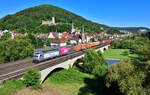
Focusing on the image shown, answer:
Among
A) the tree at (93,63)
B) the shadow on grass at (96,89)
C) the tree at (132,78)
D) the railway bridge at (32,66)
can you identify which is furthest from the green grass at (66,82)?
the tree at (132,78)

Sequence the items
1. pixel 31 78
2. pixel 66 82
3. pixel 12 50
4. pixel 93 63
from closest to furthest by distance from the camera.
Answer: pixel 31 78 → pixel 66 82 → pixel 12 50 → pixel 93 63

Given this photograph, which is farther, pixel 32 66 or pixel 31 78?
pixel 32 66

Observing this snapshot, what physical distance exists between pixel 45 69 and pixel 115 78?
49.9 ft

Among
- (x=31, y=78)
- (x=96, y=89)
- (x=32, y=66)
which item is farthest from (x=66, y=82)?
(x=31, y=78)

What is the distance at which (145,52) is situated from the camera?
18.9m

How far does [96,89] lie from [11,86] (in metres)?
18.6

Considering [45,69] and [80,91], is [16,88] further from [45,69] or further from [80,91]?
[80,91]

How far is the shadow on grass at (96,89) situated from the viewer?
25.5 metres

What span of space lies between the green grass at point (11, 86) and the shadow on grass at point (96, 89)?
13.0m

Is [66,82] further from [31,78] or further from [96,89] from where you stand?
[31,78]

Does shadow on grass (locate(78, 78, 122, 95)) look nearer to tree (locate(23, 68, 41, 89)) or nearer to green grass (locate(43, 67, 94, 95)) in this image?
green grass (locate(43, 67, 94, 95))

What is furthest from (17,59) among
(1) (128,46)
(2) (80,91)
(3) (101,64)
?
(1) (128,46)

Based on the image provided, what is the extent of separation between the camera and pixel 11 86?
20.6 m

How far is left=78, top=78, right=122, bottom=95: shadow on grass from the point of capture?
83.7 ft
